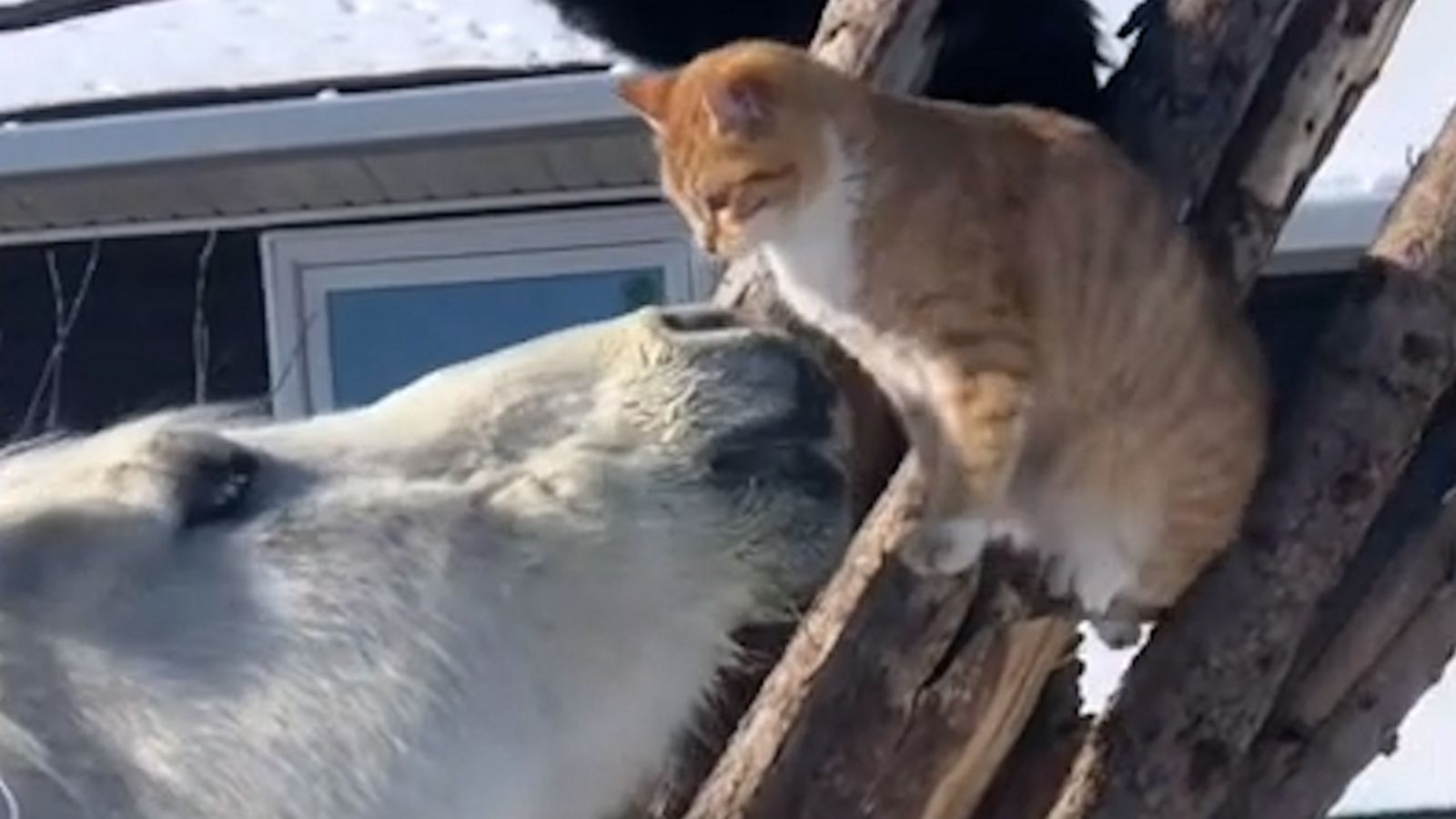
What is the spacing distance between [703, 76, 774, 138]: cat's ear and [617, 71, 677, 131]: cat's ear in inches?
2.2

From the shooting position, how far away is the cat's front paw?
1.54m

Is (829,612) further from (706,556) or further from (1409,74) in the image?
(1409,74)

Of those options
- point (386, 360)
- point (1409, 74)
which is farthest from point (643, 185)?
point (1409, 74)

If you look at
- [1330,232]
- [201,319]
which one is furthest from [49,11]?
[201,319]

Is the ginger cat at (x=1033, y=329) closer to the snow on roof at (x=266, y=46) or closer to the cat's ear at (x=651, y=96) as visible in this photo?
the cat's ear at (x=651, y=96)

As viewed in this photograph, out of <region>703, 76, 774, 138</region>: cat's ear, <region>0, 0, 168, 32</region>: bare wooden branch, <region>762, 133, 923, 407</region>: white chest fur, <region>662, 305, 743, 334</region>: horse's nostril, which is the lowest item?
<region>0, 0, 168, 32</region>: bare wooden branch

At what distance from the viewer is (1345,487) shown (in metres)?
1.59

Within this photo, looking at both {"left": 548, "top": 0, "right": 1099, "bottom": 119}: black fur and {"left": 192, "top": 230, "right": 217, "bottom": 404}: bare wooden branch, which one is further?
{"left": 192, "top": 230, "right": 217, "bottom": 404}: bare wooden branch

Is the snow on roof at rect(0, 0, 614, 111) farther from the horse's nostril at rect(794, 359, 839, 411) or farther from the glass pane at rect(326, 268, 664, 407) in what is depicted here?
the horse's nostril at rect(794, 359, 839, 411)

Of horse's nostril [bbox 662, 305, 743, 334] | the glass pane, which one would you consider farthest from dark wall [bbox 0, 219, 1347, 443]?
horse's nostril [bbox 662, 305, 743, 334]

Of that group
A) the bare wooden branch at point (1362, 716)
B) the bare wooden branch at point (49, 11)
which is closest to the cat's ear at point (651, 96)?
the bare wooden branch at point (1362, 716)

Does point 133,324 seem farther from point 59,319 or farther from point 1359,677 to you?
point 1359,677

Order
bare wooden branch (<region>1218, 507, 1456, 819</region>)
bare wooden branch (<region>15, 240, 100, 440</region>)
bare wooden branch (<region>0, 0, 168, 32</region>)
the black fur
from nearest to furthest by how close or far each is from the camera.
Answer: bare wooden branch (<region>1218, 507, 1456, 819</region>) < the black fur < bare wooden branch (<region>0, 0, 168, 32</region>) < bare wooden branch (<region>15, 240, 100, 440</region>)

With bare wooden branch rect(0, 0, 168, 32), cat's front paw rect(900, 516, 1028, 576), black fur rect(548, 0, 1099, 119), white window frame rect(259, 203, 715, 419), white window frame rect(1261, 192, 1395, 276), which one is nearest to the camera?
cat's front paw rect(900, 516, 1028, 576)
